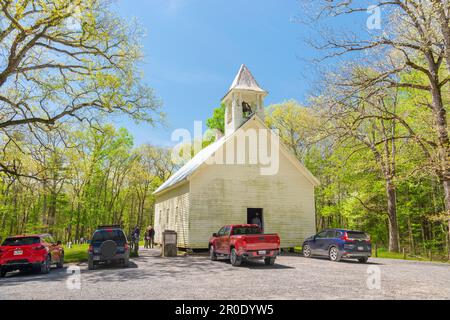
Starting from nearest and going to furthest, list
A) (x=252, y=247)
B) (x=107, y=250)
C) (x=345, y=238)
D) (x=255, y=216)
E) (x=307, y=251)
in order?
(x=252, y=247) < (x=107, y=250) < (x=345, y=238) < (x=307, y=251) < (x=255, y=216)

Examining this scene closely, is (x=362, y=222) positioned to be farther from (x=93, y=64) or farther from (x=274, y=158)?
(x=93, y=64)

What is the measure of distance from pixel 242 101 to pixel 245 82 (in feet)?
5.55

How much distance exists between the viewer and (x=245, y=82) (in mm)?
26812

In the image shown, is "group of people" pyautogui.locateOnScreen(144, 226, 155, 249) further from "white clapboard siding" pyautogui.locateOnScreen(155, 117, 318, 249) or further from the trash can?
the trash can

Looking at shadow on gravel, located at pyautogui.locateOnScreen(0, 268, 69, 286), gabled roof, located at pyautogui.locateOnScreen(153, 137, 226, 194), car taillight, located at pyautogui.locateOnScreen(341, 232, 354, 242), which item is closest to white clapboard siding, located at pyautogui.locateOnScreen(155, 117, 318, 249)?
gabled roof, located at pyautogui.locateOnScreen(153, 137, 226, 194)

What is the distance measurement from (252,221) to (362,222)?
18.5 m

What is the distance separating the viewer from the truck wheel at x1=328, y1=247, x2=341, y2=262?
54.6ft

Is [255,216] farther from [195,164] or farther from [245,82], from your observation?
[245,82]

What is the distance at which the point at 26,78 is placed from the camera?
19.5 m

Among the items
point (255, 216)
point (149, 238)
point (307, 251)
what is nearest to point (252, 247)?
point (307, 251)

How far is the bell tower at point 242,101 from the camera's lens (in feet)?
84.8
